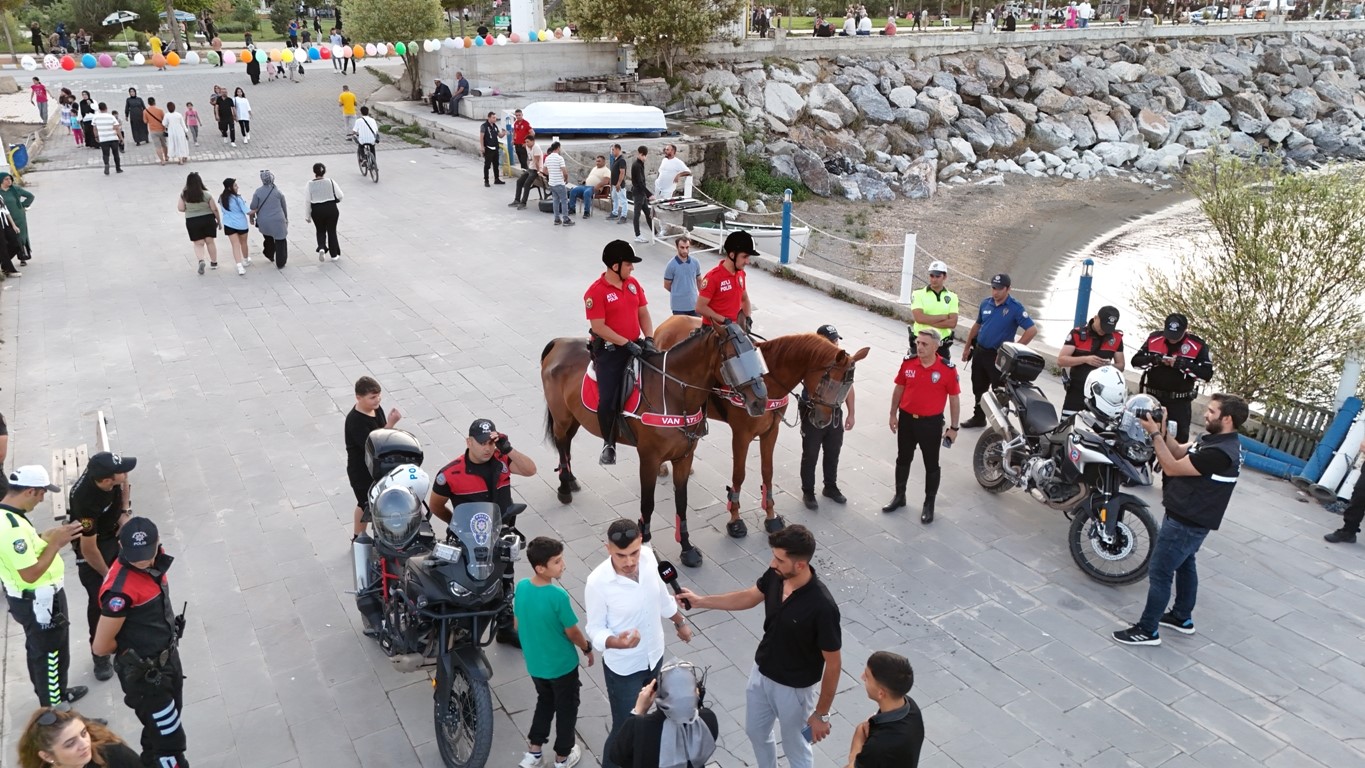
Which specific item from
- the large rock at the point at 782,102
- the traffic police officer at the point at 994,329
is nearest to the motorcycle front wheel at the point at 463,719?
the traffic police officer at the point at 994,329

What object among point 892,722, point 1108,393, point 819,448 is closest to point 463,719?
point 892,722

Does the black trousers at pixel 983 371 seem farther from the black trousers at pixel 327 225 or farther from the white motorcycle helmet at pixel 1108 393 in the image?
the black trousers at pixel 327 225

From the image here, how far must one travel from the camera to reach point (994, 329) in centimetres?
890

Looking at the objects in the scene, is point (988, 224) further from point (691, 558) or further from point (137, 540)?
point (137, 540)

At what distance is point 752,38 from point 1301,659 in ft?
103

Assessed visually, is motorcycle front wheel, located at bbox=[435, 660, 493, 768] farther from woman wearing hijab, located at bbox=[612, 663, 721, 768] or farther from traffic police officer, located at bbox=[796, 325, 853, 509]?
traffic police officer, located at bbox=[796, 325, 853, 509]

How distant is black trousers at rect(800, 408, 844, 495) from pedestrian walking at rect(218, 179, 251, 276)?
377 inches

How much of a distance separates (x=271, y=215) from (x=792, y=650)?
469 inches

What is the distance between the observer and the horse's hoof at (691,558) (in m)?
7.19

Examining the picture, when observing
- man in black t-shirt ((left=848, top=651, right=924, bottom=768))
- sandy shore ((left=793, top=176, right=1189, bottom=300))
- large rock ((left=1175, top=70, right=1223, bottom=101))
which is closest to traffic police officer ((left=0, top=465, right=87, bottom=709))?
man in black t-shirt ((left=848, top=651, right=924, bottom=768))

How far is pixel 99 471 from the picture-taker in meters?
5.66

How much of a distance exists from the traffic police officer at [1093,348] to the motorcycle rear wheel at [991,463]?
0.62m

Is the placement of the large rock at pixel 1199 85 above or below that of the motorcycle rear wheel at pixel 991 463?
above

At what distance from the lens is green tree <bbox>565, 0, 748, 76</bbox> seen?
1115 inches
